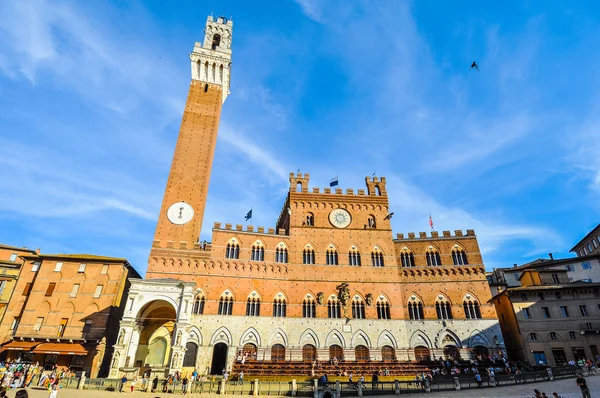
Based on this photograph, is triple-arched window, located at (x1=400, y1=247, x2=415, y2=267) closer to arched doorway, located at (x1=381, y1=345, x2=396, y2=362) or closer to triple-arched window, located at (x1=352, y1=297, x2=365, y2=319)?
triple-arched window, located at (x1=352, y1=297, x2=365, y2=319)

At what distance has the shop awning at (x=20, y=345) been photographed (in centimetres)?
2859

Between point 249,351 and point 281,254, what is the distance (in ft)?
32.9

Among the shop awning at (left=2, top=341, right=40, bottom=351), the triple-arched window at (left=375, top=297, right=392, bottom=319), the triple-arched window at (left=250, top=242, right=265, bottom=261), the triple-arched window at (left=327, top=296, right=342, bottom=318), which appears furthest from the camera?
the triple-arched window at (left=250, top=242, right=265, bottom=261)

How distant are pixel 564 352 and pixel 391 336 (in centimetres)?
1625

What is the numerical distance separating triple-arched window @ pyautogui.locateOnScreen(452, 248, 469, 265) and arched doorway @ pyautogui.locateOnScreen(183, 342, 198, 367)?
2762cm

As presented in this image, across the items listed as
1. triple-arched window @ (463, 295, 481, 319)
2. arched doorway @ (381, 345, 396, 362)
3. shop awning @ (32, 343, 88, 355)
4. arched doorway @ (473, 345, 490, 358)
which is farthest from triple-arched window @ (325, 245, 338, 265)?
shop awning @ (32, 343, 88, 355)

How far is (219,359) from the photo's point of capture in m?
30.3

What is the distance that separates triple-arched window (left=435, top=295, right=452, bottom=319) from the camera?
33.9 meters

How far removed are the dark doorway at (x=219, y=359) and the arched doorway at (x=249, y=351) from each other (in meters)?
1.65

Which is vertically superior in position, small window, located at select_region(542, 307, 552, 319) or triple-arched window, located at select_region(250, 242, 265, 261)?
triple-arched window, located at select_region(250, 242, 265, 261)

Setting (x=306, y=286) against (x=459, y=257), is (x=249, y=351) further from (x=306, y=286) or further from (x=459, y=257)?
(x=459, y=257)

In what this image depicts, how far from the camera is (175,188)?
36781 mm

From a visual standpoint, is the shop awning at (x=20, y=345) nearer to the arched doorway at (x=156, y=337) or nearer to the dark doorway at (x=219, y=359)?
the arched doorway at (x=156, y=337)

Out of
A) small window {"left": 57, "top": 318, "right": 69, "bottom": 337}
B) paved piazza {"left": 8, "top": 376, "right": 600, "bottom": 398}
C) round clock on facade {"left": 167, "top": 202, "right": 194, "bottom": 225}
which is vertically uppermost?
round clock on facade {"left": 167, "top": 202, "right": 194, "bottom": 225}
